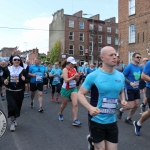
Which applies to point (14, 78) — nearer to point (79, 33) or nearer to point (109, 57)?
point (109, 57)

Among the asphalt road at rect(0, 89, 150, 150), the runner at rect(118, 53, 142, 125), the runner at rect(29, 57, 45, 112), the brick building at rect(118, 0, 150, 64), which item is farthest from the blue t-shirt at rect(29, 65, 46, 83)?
the brick building at rect(118, 0, 150, 64)

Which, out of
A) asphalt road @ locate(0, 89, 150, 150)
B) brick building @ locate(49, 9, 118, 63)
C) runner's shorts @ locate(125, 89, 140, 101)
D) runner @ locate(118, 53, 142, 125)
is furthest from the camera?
brick building @ locate(49, 9, 118, 63)

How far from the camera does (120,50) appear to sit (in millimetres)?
27297

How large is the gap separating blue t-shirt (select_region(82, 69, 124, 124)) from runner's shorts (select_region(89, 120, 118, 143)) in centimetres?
6

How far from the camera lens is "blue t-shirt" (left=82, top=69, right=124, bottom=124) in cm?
332

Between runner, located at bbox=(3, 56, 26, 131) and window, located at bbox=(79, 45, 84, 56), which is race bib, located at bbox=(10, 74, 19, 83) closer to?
runner, located at bbox=(3, 56, 26, 131)

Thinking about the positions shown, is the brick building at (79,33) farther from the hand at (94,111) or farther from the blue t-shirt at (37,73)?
the hand at (94,111)

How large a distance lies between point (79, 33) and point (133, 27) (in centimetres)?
2611

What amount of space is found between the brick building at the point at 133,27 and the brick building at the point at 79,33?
21.2m

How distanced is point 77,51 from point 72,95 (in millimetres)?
43841

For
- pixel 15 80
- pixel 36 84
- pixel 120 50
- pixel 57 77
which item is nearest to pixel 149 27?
pixel 120 50

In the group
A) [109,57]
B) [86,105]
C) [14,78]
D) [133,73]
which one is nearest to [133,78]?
[133,73]

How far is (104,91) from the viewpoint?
332 centimetres

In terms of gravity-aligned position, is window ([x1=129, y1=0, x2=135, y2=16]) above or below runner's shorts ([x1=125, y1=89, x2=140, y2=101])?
above
